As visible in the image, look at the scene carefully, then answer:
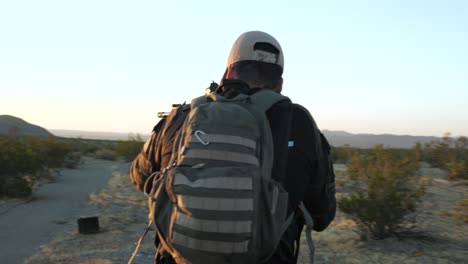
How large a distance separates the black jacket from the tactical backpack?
7 cm

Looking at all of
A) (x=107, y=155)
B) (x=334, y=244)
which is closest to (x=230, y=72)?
(x=334, y=244)

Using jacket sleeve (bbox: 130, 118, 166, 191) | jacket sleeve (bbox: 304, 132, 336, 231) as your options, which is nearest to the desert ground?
jacket sleeve (bbox: 130, 118, 166, 191)


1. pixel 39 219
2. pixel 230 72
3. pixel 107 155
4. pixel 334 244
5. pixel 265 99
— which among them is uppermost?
pixel 230 72

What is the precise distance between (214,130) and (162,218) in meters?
0.37

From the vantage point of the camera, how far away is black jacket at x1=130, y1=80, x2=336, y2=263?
180 centimetres

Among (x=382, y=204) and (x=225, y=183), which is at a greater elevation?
(x=225, y=183)

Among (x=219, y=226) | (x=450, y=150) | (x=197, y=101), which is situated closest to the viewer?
(x=219, y=226)

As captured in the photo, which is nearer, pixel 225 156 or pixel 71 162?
pixel 225 156

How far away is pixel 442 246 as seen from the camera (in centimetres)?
665

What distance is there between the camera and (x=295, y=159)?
181 cm

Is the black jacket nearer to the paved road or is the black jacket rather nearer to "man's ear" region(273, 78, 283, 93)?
"man's ear" region(273, 78, 283, 93)

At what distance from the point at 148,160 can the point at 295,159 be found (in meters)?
0.68

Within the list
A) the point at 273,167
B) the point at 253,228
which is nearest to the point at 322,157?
the point at 273,167

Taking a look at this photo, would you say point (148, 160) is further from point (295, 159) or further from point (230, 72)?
point (295, 159)
